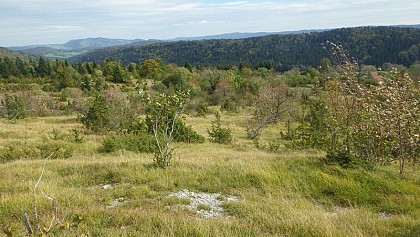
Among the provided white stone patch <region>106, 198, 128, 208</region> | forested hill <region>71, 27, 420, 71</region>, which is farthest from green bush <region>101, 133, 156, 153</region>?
forested hill <region>71, 27, 420, 71</region>

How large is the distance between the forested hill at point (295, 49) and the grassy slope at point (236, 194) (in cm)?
8770

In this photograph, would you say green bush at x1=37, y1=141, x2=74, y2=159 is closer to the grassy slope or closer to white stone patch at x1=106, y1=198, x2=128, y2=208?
the grassy slope

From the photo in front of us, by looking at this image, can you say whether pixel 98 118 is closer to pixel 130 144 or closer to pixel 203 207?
pixel 130 144

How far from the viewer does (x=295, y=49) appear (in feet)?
457

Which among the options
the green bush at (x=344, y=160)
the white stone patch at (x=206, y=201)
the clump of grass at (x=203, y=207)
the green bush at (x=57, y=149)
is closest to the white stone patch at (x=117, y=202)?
the white stone patch at (x=206, y=201)

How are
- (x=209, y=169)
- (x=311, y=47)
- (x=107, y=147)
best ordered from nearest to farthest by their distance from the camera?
(x=209, y=169) → (x=107, y=147) → (x=311, y=47)

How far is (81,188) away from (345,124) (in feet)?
21.1

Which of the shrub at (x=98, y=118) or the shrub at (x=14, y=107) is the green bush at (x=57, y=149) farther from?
the shrub at (x=14, y=107)

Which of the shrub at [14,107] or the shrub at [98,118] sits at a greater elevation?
the shrub at [98,118]

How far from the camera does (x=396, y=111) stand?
6824mm

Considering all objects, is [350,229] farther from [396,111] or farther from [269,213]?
[396,111]

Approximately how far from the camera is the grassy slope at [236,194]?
4.14 meters

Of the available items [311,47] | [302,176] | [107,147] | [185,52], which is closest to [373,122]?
[302,176]

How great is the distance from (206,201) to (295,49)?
141m
